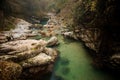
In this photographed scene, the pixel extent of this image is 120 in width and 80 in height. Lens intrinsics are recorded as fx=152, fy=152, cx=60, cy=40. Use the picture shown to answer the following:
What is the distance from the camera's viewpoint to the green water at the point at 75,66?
13914 millimetres

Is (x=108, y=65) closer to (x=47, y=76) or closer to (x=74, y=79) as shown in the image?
(x=74, y=79)

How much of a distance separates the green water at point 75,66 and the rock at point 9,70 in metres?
3.57

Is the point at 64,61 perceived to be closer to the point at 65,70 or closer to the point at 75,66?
the point at 75,66

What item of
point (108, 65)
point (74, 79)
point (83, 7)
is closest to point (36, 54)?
point (74, 79)

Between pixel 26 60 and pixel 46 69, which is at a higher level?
pixel 26 60

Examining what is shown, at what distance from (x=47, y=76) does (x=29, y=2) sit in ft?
108

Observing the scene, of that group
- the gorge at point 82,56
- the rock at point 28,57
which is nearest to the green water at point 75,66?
the gorge at point 82,56

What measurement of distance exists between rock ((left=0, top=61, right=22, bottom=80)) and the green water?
11.7 feet

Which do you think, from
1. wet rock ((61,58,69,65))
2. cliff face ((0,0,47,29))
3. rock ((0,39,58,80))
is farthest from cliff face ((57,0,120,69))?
cliff face ((0,0,47,29))

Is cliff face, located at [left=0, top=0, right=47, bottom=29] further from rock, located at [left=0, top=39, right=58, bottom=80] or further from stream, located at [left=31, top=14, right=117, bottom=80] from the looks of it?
rock, located at [left=0, top=39, right=58, bottom=80]

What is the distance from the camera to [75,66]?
1561 cm

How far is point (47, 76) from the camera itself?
14312 millimetres

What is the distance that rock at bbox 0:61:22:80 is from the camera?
1103 cm

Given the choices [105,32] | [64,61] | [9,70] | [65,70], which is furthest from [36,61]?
[105,32]
